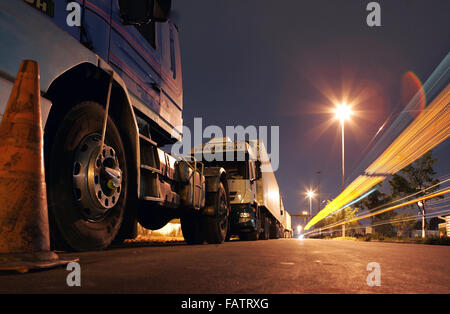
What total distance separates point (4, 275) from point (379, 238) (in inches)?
886

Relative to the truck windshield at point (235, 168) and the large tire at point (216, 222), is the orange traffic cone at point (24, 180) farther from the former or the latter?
the truck windshield at point (235, 168)

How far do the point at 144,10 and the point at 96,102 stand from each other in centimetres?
117

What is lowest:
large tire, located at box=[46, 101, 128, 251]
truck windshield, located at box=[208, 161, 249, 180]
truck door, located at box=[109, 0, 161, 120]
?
large tire, located at box=[46, 101, 128, 251]

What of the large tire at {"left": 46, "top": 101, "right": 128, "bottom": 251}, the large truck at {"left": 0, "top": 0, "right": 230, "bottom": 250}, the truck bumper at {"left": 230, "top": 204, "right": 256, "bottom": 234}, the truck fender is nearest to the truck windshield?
the truck bumper at {"left": 230, "top": 204, "right": 256, "bottom": 234}

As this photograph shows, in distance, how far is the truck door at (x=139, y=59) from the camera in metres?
4.38

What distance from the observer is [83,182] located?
153 inches

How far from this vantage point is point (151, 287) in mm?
2271

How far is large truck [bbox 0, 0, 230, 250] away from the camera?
306cm

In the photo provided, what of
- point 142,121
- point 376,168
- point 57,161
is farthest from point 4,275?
point 376,168

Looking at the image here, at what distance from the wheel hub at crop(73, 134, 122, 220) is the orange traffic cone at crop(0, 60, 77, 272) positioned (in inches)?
32.1

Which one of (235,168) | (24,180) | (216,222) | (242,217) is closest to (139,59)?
(24,180)

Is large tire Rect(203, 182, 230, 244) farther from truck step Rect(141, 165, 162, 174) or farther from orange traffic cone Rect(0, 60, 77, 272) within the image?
orange traffic cone Rect(0, 60, 77, 272)

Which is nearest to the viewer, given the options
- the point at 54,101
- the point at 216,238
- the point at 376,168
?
the point at 54,101
